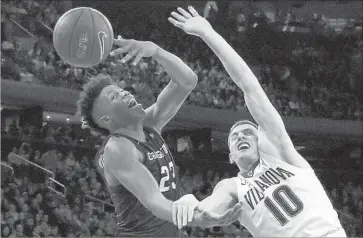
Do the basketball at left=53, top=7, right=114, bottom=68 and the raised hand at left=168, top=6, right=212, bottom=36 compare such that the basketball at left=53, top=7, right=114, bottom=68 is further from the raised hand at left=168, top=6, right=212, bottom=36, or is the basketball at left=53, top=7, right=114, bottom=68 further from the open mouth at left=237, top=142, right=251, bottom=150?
the open mouth at left=237, top=142, right=251, bottom=150

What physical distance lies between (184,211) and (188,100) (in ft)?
39.9

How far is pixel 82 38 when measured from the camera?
570 cm

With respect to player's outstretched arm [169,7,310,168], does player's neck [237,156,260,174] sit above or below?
below

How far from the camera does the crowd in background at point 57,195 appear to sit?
11.6 meters

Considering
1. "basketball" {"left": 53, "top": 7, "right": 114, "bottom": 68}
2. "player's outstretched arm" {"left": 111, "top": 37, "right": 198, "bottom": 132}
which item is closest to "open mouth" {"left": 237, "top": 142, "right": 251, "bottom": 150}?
"player's outstretched arm" {"left": 111, "top": 37, "right": 198, "bottom": 132}

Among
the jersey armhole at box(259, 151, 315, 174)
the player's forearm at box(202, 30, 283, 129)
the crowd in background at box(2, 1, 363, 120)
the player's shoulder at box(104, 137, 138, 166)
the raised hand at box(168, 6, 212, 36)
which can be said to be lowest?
the crowd in background at box(2, 1, 363, 120)

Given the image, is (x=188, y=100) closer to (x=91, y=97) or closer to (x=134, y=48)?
(x=91, y=97)

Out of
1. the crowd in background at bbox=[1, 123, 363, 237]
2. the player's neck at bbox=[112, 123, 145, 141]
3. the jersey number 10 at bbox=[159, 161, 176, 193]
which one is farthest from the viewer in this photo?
the crowd in background at bbox=[1, 123, 363, 237]

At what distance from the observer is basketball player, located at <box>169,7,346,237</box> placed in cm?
452

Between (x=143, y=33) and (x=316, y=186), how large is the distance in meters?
14.1

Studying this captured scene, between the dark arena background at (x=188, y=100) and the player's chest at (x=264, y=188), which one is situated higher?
the player's chest at (x=264, y=188)

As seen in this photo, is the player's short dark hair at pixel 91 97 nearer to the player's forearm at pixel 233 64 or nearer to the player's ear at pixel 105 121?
the player's ear at pixel 105 121

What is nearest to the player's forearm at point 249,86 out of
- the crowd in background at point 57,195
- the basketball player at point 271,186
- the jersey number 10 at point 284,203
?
the basketball player at point 271,186

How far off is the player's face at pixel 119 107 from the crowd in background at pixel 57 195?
21.2ft
